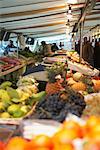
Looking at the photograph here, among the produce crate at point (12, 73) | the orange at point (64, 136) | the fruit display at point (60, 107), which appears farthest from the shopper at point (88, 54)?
the orange at point (64, 136)

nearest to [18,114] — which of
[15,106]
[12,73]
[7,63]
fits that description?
[15,106]

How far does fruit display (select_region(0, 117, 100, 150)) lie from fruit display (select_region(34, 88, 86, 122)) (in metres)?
0.39

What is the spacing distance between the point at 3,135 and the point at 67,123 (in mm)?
470

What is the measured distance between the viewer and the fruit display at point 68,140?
1.63 m

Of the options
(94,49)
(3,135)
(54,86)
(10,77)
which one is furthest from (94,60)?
(3,135)

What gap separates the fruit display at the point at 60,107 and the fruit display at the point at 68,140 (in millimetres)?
392

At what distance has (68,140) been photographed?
1.73 meters

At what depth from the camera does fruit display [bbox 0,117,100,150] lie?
1628 millimetres

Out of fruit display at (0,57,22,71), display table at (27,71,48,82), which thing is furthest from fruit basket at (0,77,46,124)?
Result: fruit display at (0,57,22,71)

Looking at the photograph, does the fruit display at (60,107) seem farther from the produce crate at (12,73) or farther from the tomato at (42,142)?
the produce crate at (12,73)

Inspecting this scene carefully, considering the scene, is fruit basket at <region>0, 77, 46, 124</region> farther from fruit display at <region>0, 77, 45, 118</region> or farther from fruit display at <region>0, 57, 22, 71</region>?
fruit display at <region>0, 57, 22, 71</region>

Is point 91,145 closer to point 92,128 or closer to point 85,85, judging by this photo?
point 92,128

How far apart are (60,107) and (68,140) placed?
32.3 inches

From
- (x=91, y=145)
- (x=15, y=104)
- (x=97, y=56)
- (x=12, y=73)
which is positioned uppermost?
(x=91, y=145)
